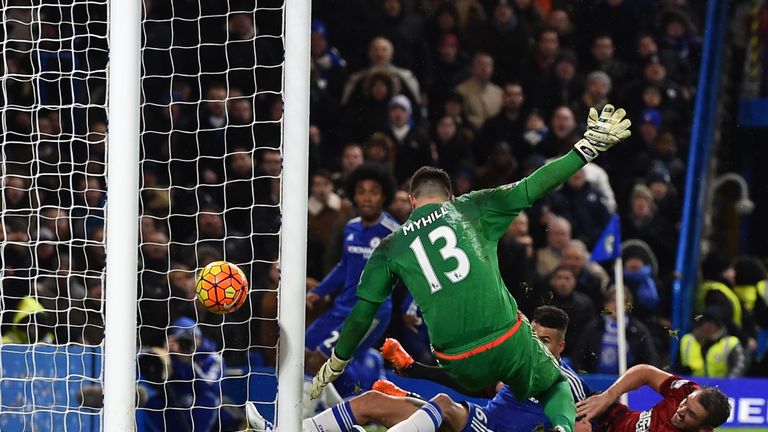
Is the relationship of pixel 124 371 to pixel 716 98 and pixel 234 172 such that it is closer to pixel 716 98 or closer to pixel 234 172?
pixel 234 172

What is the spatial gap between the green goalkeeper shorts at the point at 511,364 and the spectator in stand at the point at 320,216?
339 centimetres

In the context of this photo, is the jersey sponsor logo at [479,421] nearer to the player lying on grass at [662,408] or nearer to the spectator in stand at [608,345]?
the player lying on grass at [662,408]

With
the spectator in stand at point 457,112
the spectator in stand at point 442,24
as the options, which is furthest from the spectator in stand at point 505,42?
the spectator in stand at point 457,112

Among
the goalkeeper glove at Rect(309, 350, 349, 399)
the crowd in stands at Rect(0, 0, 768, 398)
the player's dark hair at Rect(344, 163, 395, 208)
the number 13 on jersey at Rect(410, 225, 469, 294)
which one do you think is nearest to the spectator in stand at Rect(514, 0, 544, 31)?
the crowd in stands at Rect(0, 0, 768, 398)

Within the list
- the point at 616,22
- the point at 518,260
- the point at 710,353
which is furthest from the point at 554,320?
the point at 616,22

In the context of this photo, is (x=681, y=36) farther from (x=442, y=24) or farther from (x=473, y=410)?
(x=473, y=410)

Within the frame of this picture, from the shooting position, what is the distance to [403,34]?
1048 cm

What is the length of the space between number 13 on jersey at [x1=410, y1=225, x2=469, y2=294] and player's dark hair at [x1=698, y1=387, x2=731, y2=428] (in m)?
1.69

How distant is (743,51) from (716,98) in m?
0.98

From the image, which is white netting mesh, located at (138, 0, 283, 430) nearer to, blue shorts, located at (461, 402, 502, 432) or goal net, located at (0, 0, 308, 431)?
goal net, located at (0, 0, 308, 431)

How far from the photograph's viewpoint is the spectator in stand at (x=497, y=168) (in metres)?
10.1

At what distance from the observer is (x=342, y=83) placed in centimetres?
1028

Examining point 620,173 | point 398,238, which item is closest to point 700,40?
point 620,173

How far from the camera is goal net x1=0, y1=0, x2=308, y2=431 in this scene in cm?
772
